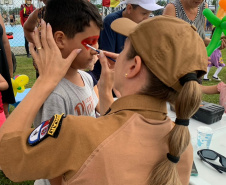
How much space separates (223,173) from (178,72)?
0.64 m

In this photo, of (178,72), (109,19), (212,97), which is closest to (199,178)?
(178,72)

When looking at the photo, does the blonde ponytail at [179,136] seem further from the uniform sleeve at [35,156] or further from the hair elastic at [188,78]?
the uniform sleeve at [35,156]

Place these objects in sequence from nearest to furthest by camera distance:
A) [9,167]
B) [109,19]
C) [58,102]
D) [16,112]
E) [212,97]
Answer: [9,167] → [16,112] → [58,102] → [109,19] → [212,97]

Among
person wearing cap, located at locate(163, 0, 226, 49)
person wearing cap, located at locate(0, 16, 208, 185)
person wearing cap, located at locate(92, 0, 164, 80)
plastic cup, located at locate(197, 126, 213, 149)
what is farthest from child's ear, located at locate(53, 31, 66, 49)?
Answer: person wearing cap, located at locate(163, 0, 226, 49)

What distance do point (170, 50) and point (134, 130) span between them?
245mm

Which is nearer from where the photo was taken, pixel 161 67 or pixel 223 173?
pixel 161 67

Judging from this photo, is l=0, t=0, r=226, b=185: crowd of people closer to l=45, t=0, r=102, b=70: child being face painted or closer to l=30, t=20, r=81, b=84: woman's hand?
l=30, t=20, r=81, b=84: woman's hand

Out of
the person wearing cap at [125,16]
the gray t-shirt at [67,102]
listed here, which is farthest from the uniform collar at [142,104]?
the person wearing cap at [125,16]

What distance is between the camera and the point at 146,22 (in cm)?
65

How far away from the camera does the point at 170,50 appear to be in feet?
2.02

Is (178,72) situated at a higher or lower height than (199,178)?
higher

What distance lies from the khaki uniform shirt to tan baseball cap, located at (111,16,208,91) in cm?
14

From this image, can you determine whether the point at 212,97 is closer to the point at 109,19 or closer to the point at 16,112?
the point at 109,19

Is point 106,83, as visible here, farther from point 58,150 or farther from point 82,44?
point 58,150
